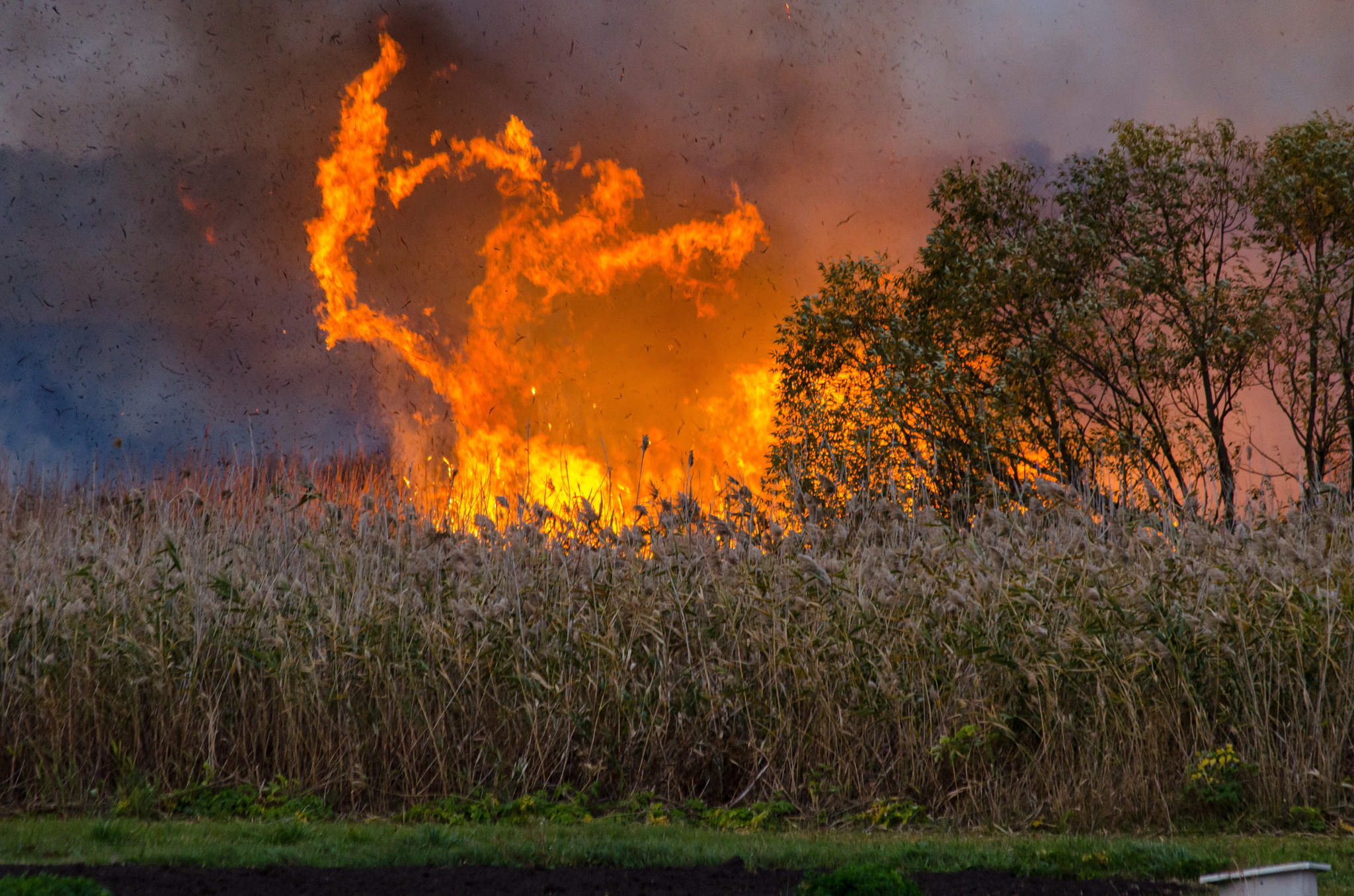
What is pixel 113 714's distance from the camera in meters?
5.82

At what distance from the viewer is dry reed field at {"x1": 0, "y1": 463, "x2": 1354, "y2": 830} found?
17.7 ft

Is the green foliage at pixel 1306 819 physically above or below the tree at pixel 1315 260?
below

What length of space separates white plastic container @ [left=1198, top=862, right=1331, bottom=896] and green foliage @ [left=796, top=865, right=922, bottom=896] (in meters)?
1.16

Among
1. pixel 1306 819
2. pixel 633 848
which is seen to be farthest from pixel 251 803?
pixel 1306 819

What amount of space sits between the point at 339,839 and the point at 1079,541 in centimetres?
438

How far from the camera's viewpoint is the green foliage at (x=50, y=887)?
276 cm

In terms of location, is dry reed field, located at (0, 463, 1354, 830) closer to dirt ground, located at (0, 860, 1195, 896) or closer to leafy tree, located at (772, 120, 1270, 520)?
dirt ground, located at (0, 860, 1195, 896)

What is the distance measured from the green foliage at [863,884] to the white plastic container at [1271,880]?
3.79ft

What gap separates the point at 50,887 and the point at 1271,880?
3619 millimetres

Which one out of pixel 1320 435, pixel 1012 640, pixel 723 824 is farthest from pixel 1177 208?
pixel 723 824

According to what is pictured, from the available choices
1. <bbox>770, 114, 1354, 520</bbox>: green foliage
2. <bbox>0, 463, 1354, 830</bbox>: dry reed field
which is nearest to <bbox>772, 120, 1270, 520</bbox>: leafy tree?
<bbox>770, 114, 1354, 520</bbox>: green foliage

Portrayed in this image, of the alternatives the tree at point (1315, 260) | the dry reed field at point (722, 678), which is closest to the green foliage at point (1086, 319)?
the tree at point (1315, 260)

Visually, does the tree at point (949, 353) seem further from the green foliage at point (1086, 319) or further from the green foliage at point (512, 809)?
the green foliage at point (512, 809)

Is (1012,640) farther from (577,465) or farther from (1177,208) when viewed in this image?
(1177,208)
